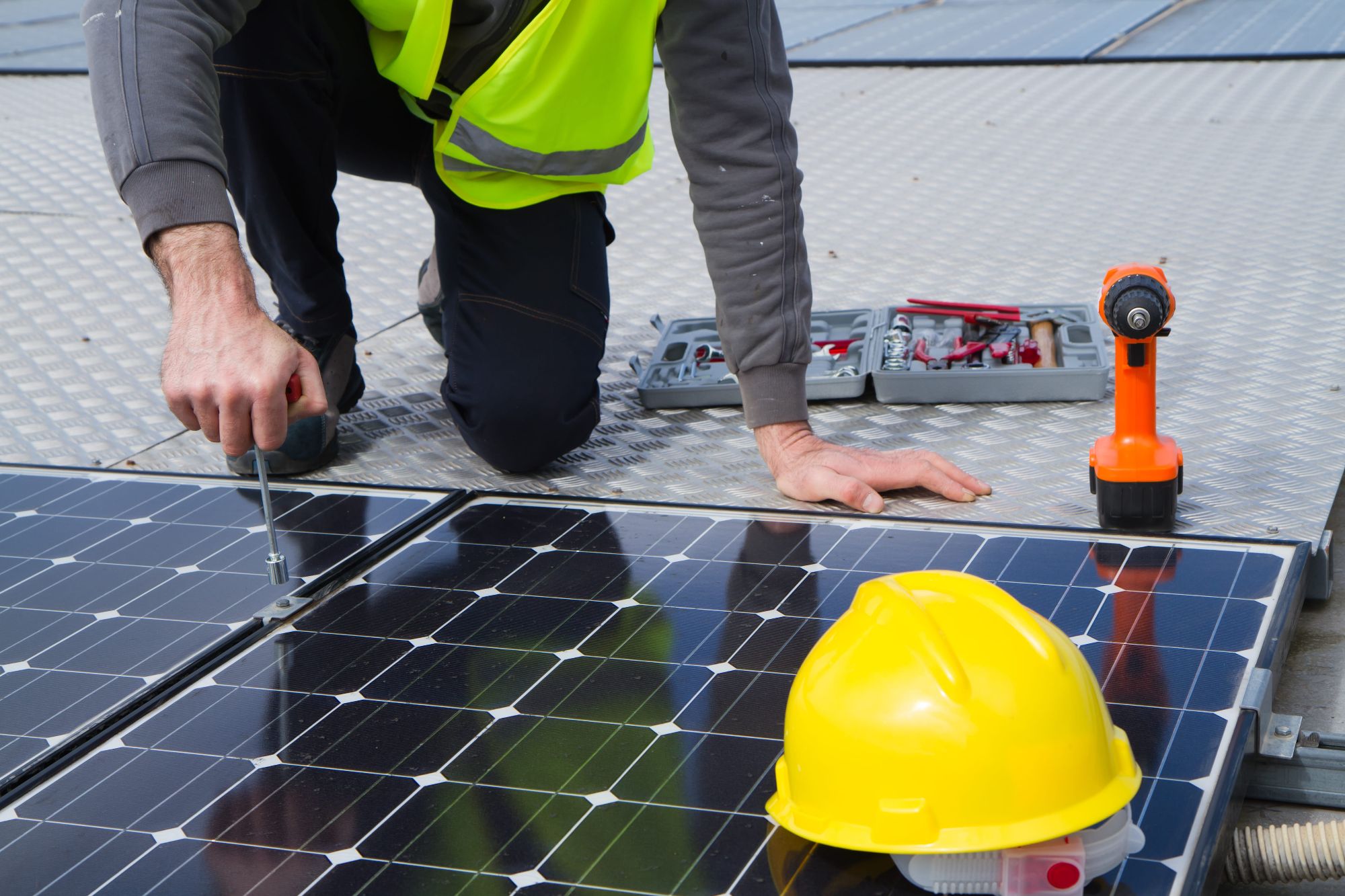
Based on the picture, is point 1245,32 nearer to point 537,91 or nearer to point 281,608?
point 537,91

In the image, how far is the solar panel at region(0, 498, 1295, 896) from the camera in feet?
4.94

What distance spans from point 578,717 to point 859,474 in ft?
2.64

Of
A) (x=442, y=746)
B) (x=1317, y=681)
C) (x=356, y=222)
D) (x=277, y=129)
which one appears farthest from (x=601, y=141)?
(x=356, y=222)

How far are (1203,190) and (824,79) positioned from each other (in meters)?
2.71

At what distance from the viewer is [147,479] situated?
2.69 metres

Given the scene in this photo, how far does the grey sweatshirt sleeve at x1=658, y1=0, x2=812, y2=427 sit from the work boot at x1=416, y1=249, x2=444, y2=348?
1001 millimetres

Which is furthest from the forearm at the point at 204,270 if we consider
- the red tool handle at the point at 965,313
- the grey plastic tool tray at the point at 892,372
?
the red tool handle at the point at 965,313

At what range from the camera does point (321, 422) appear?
2.71m

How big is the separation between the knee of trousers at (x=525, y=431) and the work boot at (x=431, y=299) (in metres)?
0.68

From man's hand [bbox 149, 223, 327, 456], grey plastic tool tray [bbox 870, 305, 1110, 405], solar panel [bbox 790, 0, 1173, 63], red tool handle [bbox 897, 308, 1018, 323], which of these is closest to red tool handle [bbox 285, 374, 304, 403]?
man's hand [bbox 149, 223, 327, 456]

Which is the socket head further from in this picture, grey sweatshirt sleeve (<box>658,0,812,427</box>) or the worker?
grey sweatshirt sleeve (<box>658,0,812,427</box>)

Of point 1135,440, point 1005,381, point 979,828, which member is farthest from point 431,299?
point 979,828

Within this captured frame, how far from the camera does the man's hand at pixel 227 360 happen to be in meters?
1.72

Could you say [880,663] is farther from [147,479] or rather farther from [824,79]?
[824,79]
